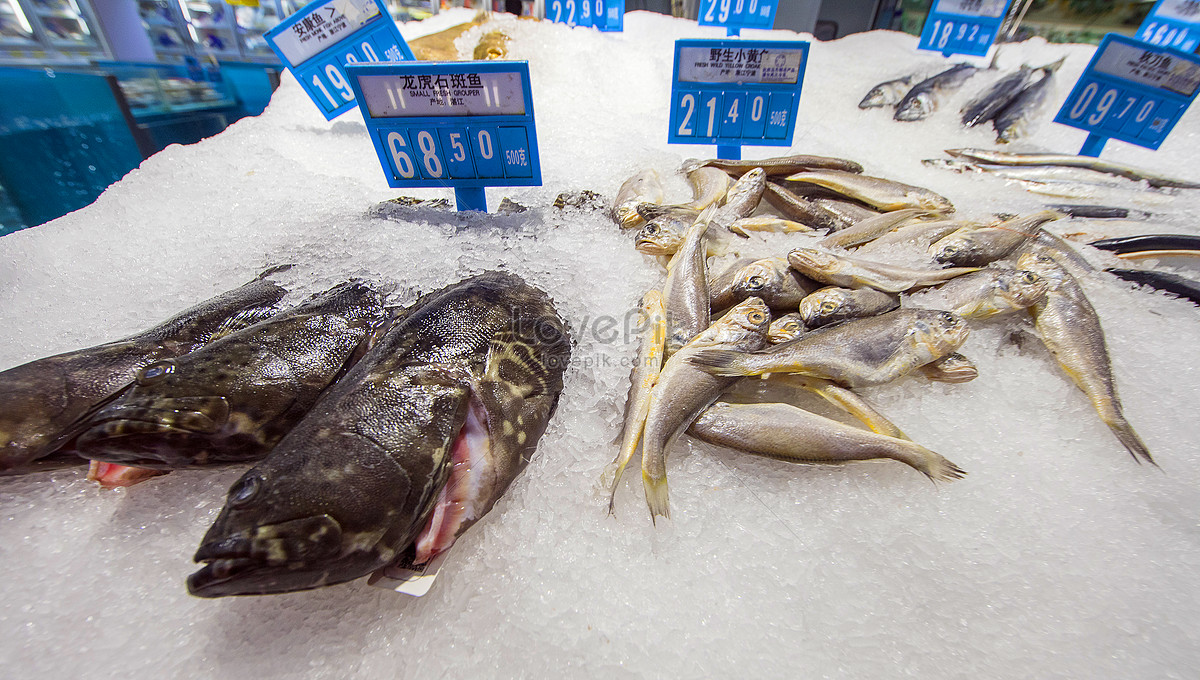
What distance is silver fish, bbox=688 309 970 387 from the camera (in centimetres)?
138

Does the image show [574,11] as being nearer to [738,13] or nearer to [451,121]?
[738,13]

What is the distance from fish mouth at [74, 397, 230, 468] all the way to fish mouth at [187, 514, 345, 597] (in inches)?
12.8

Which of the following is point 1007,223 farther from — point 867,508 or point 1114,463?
point 867,508

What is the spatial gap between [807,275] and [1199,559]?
1.26 meters

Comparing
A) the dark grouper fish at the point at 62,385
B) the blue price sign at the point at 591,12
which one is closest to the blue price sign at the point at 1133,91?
the blue price sign at the point at 591,12

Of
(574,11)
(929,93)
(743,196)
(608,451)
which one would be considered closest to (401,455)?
(608,451)

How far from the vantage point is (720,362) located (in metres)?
1.37

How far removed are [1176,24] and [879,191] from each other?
423 centimetres

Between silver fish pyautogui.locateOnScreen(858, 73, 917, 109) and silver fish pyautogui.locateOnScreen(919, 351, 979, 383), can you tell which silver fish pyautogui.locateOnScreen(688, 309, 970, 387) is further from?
silver fish pyautogui.locateOnScreen(858, 73, 917, 109)

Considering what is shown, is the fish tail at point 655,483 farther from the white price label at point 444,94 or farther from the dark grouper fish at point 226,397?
the white price label at point 444,94

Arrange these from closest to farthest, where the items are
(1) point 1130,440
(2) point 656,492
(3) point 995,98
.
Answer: (2) point 656,492 → (1) point 1130,440 → (3) point 995,98

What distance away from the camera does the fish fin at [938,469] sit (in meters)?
1.21

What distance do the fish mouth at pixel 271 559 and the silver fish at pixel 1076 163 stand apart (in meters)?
4.35

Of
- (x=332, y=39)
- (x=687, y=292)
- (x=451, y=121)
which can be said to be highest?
(x=332, y=39)
